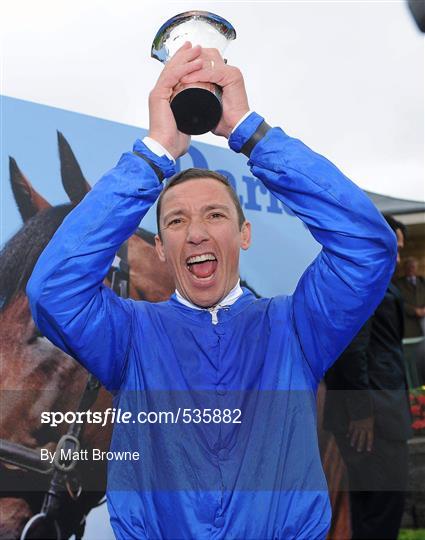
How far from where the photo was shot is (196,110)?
150 centimetres

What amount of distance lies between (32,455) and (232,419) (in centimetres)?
73

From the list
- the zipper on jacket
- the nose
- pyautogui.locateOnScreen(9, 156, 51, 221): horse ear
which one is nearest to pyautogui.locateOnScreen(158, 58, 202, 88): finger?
the nose

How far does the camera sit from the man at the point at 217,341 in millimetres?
1424

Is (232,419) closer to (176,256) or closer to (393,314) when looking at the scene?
(176,256)

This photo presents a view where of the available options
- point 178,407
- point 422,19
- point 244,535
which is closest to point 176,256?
point 178,407

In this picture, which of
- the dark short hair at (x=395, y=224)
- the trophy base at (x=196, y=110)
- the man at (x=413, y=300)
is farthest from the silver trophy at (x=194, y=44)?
the man at (x=413, y=300)

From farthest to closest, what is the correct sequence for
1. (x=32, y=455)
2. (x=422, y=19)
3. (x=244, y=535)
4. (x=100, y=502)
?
(x=100, y=502) < (x=32, y=455) < (x=422, y=19) < (x=244, y=535)

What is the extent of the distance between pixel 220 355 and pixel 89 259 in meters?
0.40

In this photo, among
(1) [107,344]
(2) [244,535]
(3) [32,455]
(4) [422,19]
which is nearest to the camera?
(2) [244,535]

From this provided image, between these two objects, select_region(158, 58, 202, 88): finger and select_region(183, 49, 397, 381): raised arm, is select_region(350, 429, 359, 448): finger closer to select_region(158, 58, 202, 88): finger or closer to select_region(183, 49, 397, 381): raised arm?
select_region(183, 49, 397, 381): raised arm

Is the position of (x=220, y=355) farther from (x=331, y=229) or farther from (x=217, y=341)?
(x=331, y=229)

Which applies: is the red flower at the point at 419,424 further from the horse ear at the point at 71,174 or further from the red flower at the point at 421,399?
the horse ear at the point at 71,174

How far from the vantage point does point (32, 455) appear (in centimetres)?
194

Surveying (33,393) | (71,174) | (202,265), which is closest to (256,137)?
(202,265)
